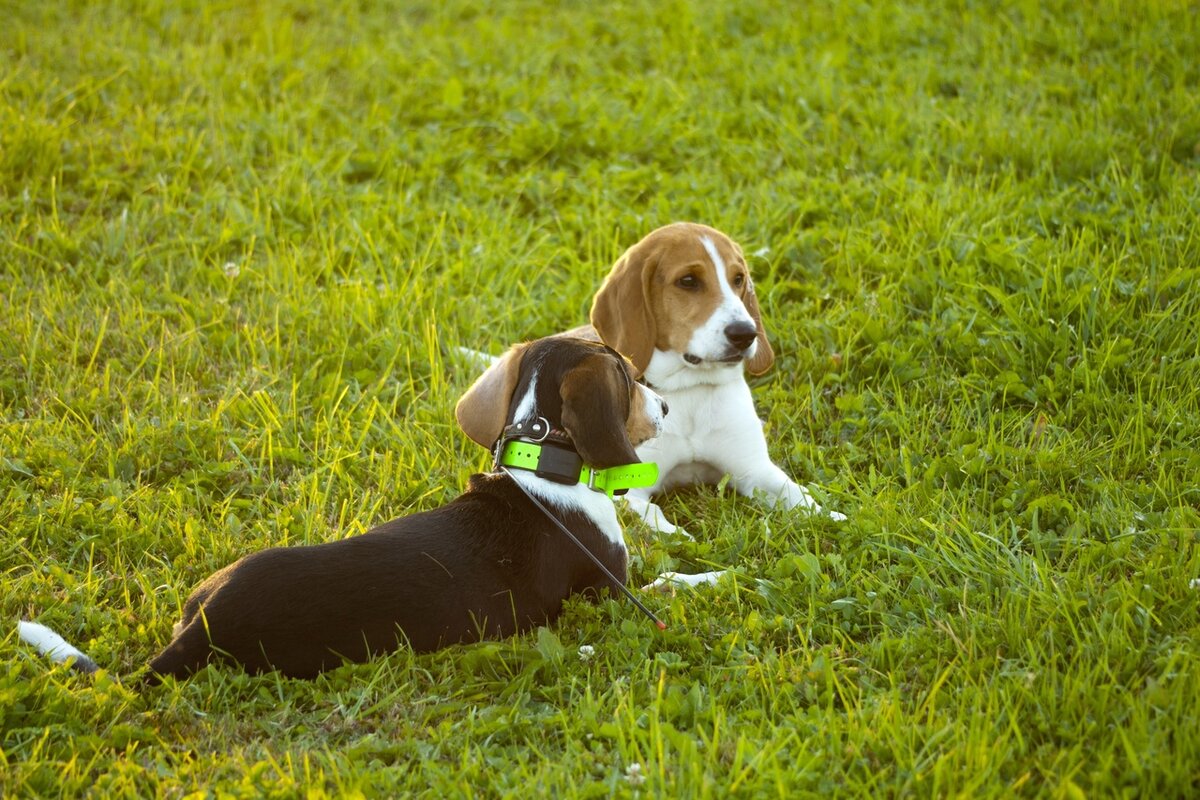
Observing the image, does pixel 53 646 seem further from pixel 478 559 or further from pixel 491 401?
pixel 491 401

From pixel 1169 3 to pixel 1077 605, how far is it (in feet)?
22.0

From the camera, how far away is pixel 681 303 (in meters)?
5.12

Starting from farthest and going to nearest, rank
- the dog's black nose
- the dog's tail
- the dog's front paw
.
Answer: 1. the dog's black nose
2. the dog's front paw
3. the dog's tail

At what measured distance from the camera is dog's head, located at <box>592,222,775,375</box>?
5.04 metres

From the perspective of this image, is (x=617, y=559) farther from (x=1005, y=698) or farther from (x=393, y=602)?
(x=1005, y=698)

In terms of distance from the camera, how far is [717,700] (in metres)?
3.71

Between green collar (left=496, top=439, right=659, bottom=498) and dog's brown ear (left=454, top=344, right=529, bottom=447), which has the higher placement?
dog's brown ear (left=454, top=344, right=529, bottom=447)

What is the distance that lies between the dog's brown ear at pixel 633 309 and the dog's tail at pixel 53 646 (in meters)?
2.48

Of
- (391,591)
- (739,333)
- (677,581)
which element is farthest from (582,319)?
(391,591)

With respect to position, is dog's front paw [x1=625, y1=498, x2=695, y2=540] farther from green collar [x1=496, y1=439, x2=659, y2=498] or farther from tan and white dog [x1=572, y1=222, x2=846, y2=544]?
green collar [x1=496, y1=439, x2=659, y2=498]

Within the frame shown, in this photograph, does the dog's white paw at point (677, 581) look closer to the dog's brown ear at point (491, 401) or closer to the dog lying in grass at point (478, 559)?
the dog lying in grass at point (478, 559)

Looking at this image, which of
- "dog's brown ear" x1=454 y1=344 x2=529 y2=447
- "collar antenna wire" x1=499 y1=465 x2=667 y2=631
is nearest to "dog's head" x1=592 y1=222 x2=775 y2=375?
"dog's brown ear" x1=454 y1=344 x2=529 y2=447

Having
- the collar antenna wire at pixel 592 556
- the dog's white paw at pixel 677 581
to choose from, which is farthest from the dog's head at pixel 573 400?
the dog's white paw at pixel 677 581

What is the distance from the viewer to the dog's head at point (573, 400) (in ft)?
13.0
